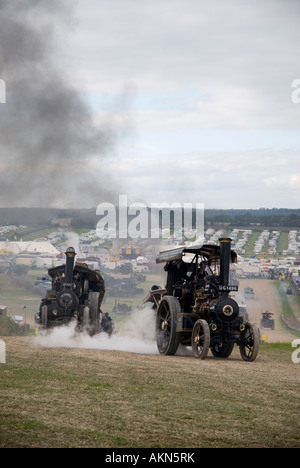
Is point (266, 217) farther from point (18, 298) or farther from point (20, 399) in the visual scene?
point (20, 399)

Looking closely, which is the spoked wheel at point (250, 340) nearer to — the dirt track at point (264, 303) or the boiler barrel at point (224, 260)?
the boiler barrel at point (224, 260)

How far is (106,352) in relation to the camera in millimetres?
17281

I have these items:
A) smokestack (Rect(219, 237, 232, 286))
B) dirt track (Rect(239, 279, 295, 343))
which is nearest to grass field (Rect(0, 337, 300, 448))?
smokestack (Rect(219, 237, 232, 286))

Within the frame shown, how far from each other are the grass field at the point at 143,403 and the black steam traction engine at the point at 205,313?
1.04 metres

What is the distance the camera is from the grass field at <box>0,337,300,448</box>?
8.31 metres

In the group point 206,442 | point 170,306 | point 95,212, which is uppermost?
point 95,212

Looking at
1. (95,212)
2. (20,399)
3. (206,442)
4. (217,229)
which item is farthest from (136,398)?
(217,229)

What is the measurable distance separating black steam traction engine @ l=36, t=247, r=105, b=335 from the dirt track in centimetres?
2493

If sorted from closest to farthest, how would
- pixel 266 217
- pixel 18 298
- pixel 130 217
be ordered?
Answer: pixel 130 217 < pixel 18 298 < pixel 266 217

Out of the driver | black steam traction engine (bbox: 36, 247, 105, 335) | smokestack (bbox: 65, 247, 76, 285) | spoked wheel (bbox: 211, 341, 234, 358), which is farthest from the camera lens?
smokestack (bbox: 65, 247, 76, 285)

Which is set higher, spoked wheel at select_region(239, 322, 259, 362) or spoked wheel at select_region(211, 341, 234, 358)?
spoked wheel at select_region(239, 322, 259, 362)

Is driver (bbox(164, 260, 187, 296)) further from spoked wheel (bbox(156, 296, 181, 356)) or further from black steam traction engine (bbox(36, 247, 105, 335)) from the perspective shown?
black steam traction engine (bbox(36, 247, 105, 335))

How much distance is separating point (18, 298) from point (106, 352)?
1475 inches

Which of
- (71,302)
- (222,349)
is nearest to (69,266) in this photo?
(71,302)
